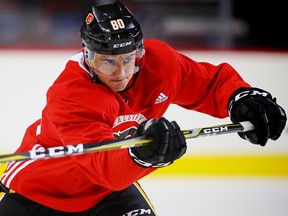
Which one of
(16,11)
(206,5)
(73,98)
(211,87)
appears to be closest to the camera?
(73,98)

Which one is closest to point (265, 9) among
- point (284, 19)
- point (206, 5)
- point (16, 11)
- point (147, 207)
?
point (284, 19)

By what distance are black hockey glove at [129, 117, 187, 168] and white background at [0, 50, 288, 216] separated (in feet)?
3.82

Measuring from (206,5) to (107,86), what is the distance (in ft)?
10.5

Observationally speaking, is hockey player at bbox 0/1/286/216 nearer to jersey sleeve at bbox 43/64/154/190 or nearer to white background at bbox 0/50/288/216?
jersey sleeve at bbox 43/64/154/190

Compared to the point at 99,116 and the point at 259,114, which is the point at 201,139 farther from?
the point at 99,116

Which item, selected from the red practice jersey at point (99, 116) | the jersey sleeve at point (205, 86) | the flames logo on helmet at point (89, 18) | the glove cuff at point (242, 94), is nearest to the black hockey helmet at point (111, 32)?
the flames logo on helmet at point (89, 18)

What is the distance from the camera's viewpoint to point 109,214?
254 cm

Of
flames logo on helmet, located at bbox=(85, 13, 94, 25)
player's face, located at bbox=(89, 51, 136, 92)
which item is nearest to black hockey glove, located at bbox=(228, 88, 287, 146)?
player's face, located at bbox=(89, 51, 136, 92)

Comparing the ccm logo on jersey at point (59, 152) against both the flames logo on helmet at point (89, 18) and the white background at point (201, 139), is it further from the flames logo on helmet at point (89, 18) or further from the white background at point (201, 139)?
the white background at point (201, 139)

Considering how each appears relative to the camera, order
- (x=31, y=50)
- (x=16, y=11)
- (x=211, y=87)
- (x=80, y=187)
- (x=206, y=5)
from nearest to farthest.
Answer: (x=80, y=187) < (x=211, y=87) < (x=31, y=50) < (x=206, y=5) < (x=16, y=11)

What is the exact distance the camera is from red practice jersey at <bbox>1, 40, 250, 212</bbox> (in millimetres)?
2191

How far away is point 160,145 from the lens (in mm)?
1997

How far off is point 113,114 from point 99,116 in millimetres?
88

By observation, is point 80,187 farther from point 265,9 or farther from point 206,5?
point 265,9
